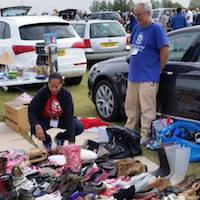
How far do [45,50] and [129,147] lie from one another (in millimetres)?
2898

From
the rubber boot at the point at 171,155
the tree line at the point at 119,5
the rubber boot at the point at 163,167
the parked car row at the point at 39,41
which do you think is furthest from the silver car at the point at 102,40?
the tree line at the point at 119,5

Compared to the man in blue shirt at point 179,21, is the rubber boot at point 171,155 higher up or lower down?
lower down

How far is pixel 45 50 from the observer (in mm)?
8133

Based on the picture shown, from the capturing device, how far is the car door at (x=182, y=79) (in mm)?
5859

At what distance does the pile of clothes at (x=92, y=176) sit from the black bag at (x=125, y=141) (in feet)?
0.06

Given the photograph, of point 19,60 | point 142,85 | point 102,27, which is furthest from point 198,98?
Answer: point 102,27

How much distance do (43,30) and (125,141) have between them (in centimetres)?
524

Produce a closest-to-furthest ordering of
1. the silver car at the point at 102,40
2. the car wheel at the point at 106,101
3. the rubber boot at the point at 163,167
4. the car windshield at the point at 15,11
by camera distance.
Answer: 1. the rubber boot at the point at 163,167
2. the car wheel at the point at 106,101
3. the silver car at the point at 102,40
4. the car windshield at the point at 15,11

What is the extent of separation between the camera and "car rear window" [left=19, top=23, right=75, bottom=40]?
10367mm

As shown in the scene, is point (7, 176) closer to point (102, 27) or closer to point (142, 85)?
point (142, 85)

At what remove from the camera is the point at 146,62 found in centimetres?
612

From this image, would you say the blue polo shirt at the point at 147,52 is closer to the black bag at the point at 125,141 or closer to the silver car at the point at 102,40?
the black bag at the point at 125,141

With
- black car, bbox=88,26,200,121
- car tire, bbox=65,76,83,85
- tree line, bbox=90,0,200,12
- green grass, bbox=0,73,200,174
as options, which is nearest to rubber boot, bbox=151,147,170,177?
green grass, bbox=0,73,200,174

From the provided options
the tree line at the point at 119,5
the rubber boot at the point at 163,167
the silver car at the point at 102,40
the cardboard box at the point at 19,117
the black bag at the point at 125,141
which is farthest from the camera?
the tree line at the point at 119,5
